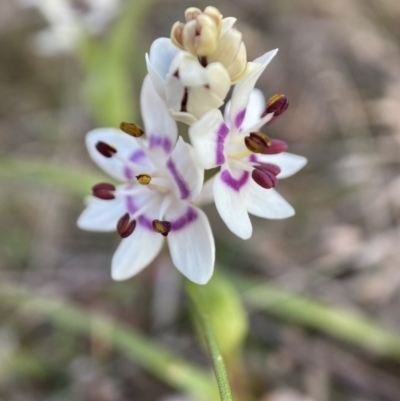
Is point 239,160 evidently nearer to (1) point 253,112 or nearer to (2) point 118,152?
(1) point 253,112

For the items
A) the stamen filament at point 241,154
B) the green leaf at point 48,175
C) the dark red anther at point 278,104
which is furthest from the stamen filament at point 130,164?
the green leaf at point 48,175

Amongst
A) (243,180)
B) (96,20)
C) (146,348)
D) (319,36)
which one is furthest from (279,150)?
(319,36)

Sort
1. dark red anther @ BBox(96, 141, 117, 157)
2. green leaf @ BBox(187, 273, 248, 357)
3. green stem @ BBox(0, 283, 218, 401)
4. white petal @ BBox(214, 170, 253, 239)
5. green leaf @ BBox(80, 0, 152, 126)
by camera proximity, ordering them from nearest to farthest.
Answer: white petal @ BBox(214, 170, 253, 239) < dark red anther @ BBox(96, 141, 117, 157) < green leaf @ BBox(187, 273, 248, 357) < green stem @ BBox(0, 283, 218, 401) < green leaf @ BBox(80, 0, 152, 126)

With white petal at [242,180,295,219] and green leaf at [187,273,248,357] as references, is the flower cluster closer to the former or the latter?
white petal at [242,180,295,219]

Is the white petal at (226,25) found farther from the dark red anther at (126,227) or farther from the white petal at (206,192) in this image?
the dark red anther at (126,227)

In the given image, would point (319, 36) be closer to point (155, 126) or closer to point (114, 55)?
point (114, 55)

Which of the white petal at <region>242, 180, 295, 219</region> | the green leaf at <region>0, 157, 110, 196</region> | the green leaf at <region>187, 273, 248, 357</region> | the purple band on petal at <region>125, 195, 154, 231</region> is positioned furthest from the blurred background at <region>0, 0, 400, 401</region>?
the white petal at <region>242, 180, 295, 219</region>
